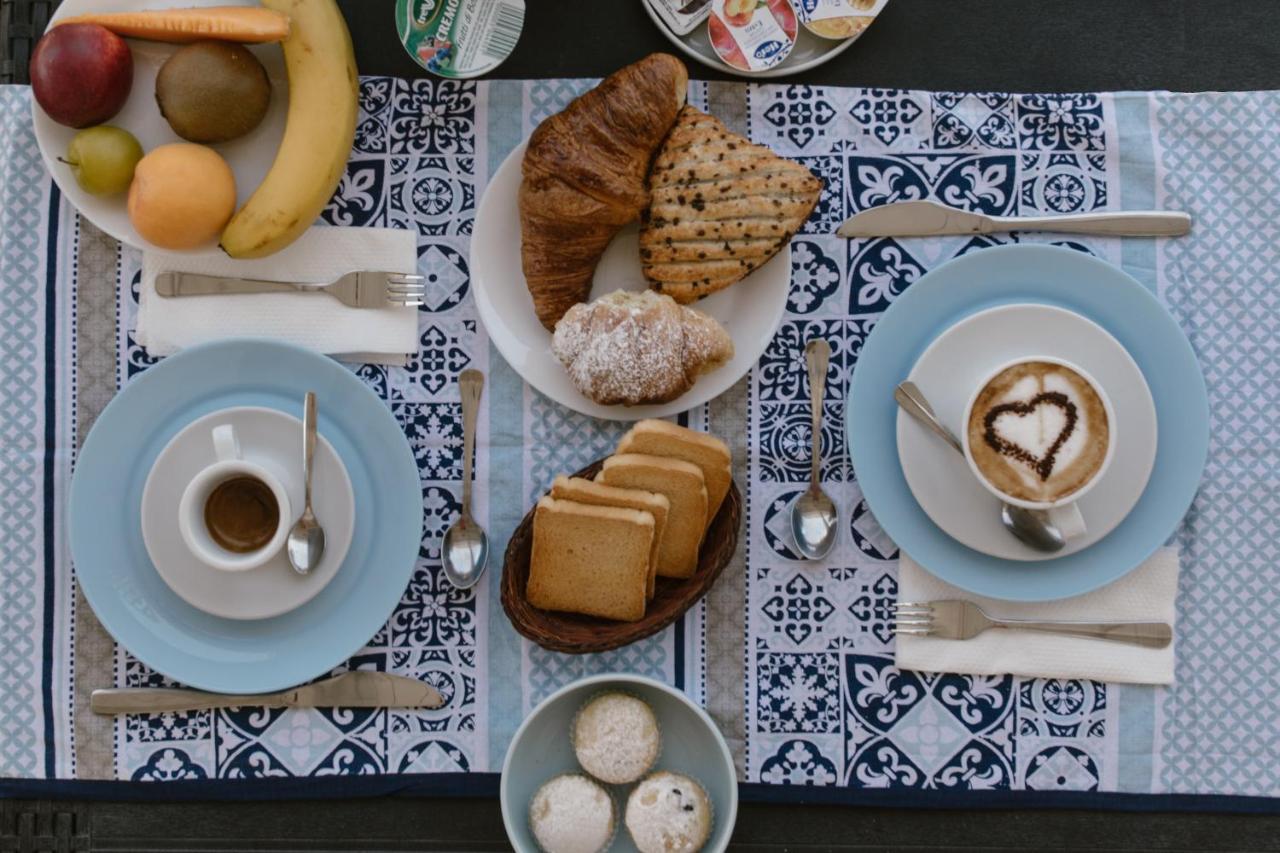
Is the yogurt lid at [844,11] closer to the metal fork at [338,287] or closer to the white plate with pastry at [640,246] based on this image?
the white plate with pastry at [640,246]

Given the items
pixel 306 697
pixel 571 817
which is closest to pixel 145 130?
pixel 306 697

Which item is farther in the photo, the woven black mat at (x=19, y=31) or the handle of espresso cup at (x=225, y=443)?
the woven black mat at (x=19, y=31)

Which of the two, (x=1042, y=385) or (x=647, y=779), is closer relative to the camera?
(x=1042, y=385)

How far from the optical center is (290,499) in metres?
1.39

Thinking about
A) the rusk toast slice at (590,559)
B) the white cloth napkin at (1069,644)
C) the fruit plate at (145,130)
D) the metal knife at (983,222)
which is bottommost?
the white cloth napkin at (1069,644)

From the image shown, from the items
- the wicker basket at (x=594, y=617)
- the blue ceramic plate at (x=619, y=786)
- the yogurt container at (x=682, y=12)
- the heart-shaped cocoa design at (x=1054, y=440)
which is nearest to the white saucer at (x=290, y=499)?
the wicker basket at (x=594, y=617)

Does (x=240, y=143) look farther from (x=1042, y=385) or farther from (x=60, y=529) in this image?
(x=1042, y=385)

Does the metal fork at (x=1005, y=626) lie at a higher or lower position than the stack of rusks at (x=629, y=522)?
lower

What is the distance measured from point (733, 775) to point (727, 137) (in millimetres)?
868

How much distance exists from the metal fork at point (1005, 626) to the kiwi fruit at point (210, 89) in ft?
3.83

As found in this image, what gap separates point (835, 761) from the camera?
1.47 meters

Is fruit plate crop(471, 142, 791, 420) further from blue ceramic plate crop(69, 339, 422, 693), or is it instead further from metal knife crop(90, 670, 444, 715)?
metal knife crop(90, 670, 444, 715)

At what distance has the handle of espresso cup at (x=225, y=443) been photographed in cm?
130

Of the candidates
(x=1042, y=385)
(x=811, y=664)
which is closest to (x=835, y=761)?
(x=811, y=664)
